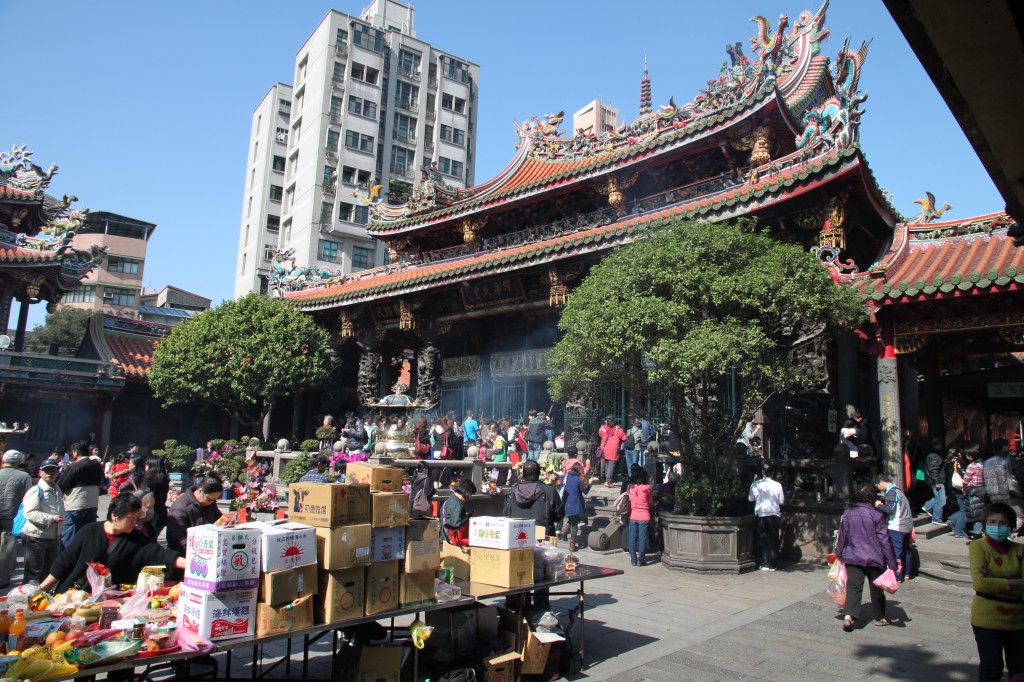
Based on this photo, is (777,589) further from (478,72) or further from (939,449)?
(478,72)

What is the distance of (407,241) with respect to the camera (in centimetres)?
2198

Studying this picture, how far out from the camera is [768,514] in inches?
375

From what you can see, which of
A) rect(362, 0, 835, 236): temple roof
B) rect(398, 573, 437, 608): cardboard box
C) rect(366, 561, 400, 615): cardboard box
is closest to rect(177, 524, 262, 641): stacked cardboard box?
rect(366, 561, 400, 615): cardboard box

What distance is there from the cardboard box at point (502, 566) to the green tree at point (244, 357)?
15521 mm

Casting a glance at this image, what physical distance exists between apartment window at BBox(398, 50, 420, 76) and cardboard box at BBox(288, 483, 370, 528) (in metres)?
47.8

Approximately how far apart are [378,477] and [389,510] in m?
0.33

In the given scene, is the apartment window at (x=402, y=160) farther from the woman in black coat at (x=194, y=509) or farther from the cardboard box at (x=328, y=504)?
the cardboard box at (x=328, y=504)

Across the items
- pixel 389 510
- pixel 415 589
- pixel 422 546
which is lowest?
pixel 415 589

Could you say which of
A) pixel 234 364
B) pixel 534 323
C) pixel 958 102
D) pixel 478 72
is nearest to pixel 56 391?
pixel 234 364

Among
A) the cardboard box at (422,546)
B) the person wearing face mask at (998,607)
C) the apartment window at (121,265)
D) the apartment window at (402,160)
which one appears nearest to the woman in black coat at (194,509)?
the cardboard box at (422,546)

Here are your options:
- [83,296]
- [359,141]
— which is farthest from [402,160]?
[83,296]

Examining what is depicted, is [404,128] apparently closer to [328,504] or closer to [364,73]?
[364,73]

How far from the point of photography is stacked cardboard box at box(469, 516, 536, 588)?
5207mm

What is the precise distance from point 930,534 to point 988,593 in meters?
6.68
